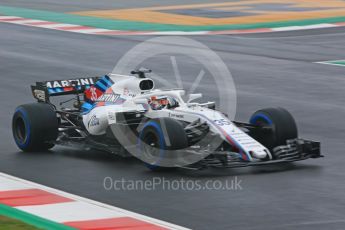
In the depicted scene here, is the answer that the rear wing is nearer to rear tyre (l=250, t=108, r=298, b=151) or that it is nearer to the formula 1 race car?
the formula 1 race car

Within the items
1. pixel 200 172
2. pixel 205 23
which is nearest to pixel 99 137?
pixel 200 172

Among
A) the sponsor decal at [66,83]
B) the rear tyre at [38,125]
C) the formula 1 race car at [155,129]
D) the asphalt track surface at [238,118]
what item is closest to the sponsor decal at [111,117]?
the formula 1 race car at [155,129]

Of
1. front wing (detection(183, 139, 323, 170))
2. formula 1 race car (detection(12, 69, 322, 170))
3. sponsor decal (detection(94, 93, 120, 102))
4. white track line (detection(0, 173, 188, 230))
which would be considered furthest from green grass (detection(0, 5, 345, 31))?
white track line (detection(0, 173, 188, 230))

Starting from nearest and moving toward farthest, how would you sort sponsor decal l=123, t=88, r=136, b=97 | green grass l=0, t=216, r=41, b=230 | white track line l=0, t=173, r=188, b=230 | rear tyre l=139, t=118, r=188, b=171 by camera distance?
green grass l=0, t=216, r=41, b=230 < white track line l=0, t=173, r=188, b=230 < rear tyre l=139, t=118, r=188, b=171 < sponsor decal l=123, t=88, r=136, b=97

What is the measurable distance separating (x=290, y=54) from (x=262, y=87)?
16.1 feet

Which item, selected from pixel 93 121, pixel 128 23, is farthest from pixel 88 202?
pixel 128 23

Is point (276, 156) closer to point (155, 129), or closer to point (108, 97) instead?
point (155, 129)

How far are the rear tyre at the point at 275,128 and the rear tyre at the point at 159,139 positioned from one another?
4.20 feet

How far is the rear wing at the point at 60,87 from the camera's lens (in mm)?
14570

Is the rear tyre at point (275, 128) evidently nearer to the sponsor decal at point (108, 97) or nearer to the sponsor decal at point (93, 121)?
the sponsor decal at point (108, 97)

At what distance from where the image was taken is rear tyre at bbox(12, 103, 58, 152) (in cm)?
1347

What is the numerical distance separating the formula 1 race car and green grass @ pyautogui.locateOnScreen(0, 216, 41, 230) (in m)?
2.55

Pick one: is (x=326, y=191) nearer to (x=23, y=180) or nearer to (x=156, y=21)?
(x=23, y=180)

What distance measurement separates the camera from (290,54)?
969 inches
